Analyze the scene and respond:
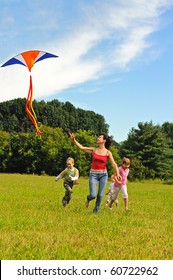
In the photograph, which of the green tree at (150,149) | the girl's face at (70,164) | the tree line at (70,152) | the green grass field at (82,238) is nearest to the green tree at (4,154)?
the tree line at (70,152)

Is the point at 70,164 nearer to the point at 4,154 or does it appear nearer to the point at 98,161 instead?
the point at 98,161

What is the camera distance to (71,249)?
22.1 feet

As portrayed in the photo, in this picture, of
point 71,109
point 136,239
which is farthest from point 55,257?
point 71,109

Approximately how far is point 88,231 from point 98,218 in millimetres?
2216

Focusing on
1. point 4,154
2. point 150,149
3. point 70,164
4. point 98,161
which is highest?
point 150,149

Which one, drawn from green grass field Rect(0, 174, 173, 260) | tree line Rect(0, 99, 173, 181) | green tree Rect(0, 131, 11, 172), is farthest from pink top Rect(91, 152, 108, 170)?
green tree Rect(0, 131, 11, 172)

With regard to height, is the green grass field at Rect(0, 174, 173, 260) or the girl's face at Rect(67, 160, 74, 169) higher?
the girl's face at Rect(67, 160, 74, 169)

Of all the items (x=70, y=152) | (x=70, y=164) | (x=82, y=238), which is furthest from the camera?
(x=70, y=152)

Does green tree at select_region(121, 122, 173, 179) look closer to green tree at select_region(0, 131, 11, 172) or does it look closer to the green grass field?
green tree at select_region(0, 131, 11, 172)

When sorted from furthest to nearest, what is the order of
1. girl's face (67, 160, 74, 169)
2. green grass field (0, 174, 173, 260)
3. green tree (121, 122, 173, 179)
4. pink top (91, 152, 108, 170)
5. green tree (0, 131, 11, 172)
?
1. green tree (0, 131, 11, 172)
2. green tree (121, 122, 173, 179)
3. girl's face (67, 160, 74, 169)
4. pink top (91, 152, 108, 170)
5. green grass field (0, 174, 173, 260)

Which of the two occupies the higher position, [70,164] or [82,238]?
[70,164]

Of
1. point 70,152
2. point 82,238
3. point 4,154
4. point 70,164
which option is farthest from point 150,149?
point 82,238

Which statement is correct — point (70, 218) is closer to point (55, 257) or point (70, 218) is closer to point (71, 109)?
point (55, 257)

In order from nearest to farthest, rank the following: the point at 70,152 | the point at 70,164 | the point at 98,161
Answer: the point at 98,161 < the point at 70,164 < the point at 70,152
